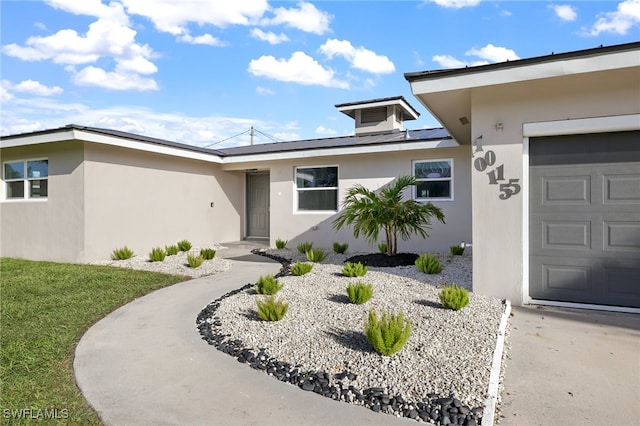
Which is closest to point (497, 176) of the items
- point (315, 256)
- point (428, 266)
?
point (428, 266)

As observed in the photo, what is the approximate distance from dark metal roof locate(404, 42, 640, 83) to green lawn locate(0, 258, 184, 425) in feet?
17.6

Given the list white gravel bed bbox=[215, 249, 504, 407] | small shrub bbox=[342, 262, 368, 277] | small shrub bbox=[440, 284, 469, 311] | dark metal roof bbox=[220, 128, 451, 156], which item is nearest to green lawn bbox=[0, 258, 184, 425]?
white gravel bed bbox=[215, 249, 504, 407]

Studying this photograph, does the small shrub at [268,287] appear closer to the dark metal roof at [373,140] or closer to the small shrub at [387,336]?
the small shrub at [387,336]

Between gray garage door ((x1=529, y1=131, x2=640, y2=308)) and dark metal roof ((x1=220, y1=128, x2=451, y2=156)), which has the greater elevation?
dark metal roof ((x1=220, y1=128, x2=451, y2=156))

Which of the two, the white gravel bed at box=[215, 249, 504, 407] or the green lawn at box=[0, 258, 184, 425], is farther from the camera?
the white gravel bed at box=[215, 249, 504, 407]

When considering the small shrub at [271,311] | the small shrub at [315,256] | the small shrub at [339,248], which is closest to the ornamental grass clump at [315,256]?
the small shrub at [315,256]

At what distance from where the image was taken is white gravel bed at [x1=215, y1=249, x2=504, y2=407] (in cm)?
302

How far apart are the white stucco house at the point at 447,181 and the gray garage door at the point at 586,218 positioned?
0.05 feet

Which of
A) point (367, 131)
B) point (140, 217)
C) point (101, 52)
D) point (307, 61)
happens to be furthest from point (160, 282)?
point (307, 61)

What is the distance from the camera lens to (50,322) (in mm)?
4766

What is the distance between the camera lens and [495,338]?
12.5ft

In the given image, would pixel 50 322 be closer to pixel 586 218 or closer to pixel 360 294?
pixel 360 294

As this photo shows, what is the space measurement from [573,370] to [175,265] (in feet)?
25.3

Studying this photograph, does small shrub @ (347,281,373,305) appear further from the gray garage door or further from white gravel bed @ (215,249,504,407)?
the gray garage door
